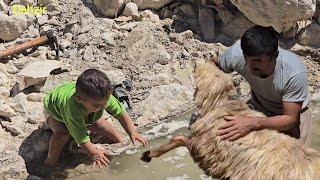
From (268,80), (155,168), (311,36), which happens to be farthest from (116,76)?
(268,80)

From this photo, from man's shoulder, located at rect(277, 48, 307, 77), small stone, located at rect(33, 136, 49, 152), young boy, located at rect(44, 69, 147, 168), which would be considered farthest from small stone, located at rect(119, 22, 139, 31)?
man's shoulder, located at rect(277, 48, 307, 77)

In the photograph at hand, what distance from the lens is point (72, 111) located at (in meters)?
5.17

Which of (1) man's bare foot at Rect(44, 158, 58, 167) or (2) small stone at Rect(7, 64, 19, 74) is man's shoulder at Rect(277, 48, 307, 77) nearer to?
(1) man's bare foot at Rect(44, 158, 58, 167)

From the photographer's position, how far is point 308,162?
12.0ft

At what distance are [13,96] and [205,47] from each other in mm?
2418

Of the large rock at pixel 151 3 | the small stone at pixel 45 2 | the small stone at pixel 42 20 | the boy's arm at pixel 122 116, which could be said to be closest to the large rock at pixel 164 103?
the boy's arm at pixel 122 116

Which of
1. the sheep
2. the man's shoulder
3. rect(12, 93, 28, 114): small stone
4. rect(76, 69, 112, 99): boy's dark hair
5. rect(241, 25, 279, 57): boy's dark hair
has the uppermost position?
rect(241, 25, 279, 57): boy's dark hair

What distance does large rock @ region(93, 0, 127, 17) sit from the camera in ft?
25.1

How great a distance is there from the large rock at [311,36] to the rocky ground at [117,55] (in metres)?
0.01

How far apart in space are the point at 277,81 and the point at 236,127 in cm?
44

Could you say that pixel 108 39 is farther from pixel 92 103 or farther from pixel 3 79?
pixel 92 103

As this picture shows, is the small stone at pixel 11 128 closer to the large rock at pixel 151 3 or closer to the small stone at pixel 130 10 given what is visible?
the small stone at pixel 130 10

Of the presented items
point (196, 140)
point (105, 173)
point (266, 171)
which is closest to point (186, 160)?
point (105, 173)

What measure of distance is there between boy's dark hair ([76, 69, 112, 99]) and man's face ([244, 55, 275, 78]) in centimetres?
134
